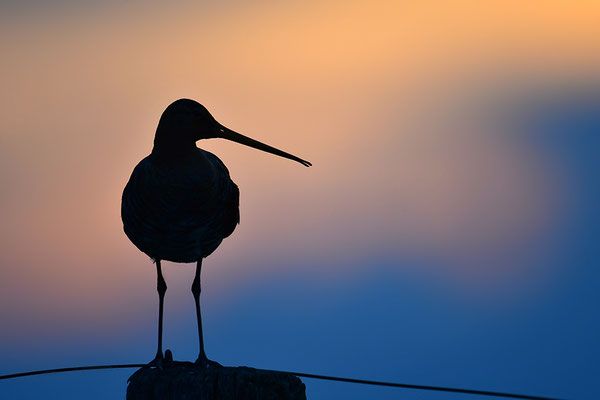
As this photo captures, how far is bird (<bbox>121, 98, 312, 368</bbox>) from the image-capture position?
23.6 feet

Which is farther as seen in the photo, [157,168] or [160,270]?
[160,270]

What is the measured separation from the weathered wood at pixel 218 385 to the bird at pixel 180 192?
149cm

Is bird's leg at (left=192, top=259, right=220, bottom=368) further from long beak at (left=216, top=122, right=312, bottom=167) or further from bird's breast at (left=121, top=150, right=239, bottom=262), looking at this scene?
long beak at (left=216, top=122, right=312, bottom=167)

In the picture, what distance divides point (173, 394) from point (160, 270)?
3222 mm

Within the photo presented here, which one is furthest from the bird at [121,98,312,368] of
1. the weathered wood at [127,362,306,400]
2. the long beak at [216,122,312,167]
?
the weathered wood at [127,362,306,400]

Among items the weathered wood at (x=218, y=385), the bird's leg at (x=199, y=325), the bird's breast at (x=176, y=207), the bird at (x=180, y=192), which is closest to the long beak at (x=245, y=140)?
the bird at (x=180, y=192)

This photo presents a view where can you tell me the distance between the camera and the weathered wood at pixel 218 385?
5285 mm

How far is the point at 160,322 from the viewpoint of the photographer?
7.83 meters

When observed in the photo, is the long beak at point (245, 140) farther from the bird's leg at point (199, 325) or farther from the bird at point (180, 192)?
the bird's leg at point (199, 325)

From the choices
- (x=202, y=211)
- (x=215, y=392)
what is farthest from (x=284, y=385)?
(x=202, y=211)

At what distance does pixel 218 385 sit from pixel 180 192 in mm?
2352

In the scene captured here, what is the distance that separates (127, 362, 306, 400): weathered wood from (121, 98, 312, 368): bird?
1.49 m

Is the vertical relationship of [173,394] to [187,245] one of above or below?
below

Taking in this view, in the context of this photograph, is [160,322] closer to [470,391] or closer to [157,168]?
[157,168]
